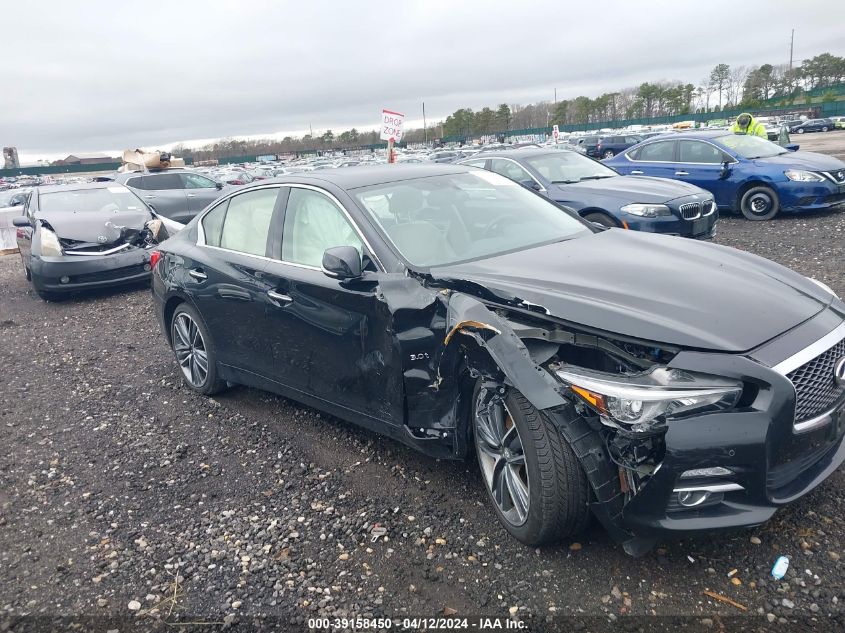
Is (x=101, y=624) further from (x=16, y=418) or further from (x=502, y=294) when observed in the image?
(x=16, y=418)

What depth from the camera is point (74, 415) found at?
207 inches

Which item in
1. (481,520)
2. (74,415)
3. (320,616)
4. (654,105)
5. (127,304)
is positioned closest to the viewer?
(320,616)

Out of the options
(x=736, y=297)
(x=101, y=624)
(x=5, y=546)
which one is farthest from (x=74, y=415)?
(x=736, y=297)

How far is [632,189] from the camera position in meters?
8.63

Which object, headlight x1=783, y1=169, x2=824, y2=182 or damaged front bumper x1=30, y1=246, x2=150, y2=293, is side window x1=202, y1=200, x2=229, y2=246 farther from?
headlight x1=783, y1=169, x2=824, y2=182

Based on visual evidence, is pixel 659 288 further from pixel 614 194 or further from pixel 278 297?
pixel 614 194

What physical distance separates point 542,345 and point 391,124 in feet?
36.3

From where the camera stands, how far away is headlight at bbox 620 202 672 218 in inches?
323

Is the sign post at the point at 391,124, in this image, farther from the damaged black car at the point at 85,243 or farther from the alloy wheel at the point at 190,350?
the alloy wheel at the point at 190,350

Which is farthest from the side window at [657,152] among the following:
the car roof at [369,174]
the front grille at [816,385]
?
the front grille at [816,385]

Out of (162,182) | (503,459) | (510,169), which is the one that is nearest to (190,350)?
(503,459)

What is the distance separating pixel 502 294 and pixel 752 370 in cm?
111

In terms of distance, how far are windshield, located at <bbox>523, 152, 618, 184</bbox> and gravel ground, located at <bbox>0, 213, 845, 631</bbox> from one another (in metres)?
5.83

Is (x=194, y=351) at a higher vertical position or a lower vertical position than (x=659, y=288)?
lower
